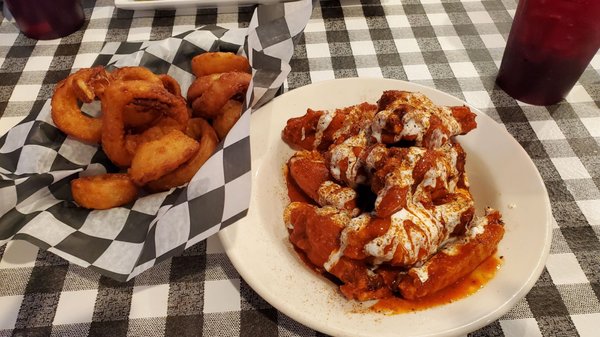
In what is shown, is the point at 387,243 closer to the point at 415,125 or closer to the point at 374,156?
the point at 374,156

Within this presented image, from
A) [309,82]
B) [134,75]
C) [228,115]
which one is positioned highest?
[134,75]

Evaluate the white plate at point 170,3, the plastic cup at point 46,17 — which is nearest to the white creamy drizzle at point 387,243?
the white plate at point 170,3

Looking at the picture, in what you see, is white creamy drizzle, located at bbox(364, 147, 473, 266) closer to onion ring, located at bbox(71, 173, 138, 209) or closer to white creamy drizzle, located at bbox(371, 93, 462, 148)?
white creamy drizzle, located at bbox(371, 93, 462, 148)

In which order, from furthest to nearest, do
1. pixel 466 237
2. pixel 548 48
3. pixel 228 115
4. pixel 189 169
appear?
pixel 548 48, pixel 228 115, pixel 189 169, pixel 466 237

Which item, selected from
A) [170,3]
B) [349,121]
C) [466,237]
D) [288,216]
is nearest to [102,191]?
[288,216]

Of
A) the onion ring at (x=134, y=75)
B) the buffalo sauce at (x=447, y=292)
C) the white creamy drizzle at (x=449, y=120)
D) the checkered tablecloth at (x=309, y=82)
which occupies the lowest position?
the checkered tablecloth at (x=309, y=82)

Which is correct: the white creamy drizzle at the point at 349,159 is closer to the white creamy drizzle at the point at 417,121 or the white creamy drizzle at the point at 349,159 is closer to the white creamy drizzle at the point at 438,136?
the white creamy drizzle at the point at 417,121
